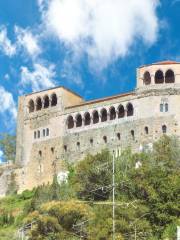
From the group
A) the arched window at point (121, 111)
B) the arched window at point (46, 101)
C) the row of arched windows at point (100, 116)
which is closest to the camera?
the row of arched windows at point (100, 116)

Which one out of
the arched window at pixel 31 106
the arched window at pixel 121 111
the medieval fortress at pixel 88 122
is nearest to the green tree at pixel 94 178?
the medieval fortress at pixel 88 122

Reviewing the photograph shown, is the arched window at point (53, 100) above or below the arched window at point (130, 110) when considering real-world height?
above

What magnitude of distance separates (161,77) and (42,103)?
15.1m

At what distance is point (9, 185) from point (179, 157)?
24376 mm

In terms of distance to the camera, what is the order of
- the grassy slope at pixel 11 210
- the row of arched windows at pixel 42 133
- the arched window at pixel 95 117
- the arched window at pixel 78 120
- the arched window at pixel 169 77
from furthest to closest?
the row of arched windows at pixel 42 133
the arched window at pixel 78 120
the arched window at pixel 95 117
the arched window at pixel 169 77
the grassy slope at pixel 11 210

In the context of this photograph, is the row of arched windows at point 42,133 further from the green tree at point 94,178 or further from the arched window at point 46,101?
the green tree at point 94,178

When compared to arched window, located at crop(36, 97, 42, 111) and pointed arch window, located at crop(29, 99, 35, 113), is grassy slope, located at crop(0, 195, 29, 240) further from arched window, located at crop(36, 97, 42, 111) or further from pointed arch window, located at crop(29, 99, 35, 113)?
arched window, located at crop(36, 97, 42, 111)

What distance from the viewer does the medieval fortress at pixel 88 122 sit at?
2808 inches

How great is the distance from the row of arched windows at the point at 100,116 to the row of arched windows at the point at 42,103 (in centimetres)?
364

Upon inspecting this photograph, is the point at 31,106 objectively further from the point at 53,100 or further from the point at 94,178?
the point at 94,178

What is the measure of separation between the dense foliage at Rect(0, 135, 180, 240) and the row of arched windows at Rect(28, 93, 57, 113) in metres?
15.0

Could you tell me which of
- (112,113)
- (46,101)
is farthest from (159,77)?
(46,101)

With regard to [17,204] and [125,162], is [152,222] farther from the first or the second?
[17,204]

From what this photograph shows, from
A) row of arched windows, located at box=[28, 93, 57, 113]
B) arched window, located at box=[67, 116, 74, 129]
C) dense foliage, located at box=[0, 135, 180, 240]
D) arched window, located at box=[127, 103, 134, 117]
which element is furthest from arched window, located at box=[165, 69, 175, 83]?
row of arched windows, located at box=[28, 93, 57, 113]
